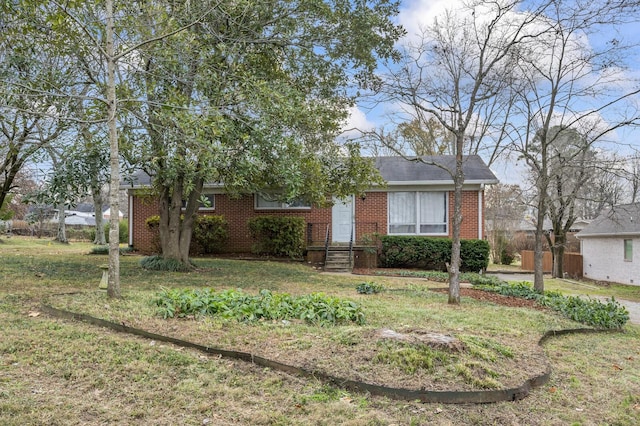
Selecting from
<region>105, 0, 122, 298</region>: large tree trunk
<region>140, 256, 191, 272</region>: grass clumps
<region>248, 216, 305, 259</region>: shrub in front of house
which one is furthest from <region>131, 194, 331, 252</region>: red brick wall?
<region>105, 0, 122, 298</region>: large tree trunk

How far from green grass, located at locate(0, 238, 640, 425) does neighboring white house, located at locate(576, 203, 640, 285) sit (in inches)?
621

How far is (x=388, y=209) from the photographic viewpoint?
705 inches

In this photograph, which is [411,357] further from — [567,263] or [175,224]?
[567,263]

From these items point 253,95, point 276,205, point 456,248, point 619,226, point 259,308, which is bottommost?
point 259,308

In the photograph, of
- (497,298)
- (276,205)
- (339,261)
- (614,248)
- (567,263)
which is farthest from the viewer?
(567,263)

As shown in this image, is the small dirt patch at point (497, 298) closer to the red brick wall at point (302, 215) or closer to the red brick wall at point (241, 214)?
the red brick wall at point (302, 215)

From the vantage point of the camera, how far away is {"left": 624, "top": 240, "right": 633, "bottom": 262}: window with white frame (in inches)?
Result: 800

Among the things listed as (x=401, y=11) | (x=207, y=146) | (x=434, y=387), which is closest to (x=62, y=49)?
(x=207, y=146)

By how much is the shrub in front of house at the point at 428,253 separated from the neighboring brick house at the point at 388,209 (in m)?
1.04

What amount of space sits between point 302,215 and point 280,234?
1.57m

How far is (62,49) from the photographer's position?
953cm

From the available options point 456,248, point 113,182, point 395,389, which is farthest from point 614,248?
point 113,182

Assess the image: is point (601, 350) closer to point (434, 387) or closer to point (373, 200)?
point (434, 387)

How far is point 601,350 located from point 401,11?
364 inches
